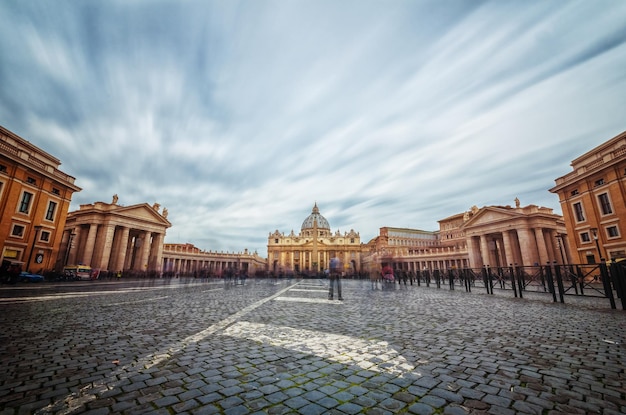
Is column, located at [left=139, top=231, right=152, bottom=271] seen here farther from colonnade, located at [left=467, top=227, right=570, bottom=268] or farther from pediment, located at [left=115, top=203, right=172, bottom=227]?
colonnade, located at [left=467, top=227, right=570, bottom=268]

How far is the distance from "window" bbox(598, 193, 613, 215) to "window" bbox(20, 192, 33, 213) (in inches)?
2493

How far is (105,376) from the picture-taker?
349 cm

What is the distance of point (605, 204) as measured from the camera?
2886 cm

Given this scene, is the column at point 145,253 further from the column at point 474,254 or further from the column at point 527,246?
the column at point 527,246

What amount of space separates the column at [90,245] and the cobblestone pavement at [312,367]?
147ft

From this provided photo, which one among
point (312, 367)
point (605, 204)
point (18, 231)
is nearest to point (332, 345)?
point (312, 367)

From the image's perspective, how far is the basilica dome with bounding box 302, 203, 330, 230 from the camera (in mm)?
131250

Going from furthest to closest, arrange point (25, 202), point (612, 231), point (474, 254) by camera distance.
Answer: point (474, 254)
point (25, 202)
point (612, 231)

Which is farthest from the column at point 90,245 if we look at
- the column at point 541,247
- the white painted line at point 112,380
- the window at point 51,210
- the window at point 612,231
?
the column at point 541,247

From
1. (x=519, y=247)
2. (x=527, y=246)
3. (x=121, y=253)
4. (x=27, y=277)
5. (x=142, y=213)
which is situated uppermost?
(x=142, y=213)

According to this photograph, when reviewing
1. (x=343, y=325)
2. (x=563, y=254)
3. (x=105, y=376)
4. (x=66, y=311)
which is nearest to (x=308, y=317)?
(x=343, y=325)

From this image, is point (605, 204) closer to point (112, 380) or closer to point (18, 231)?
point (112, 380)

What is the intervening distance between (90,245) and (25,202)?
48.4 feet

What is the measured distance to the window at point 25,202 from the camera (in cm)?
2961
